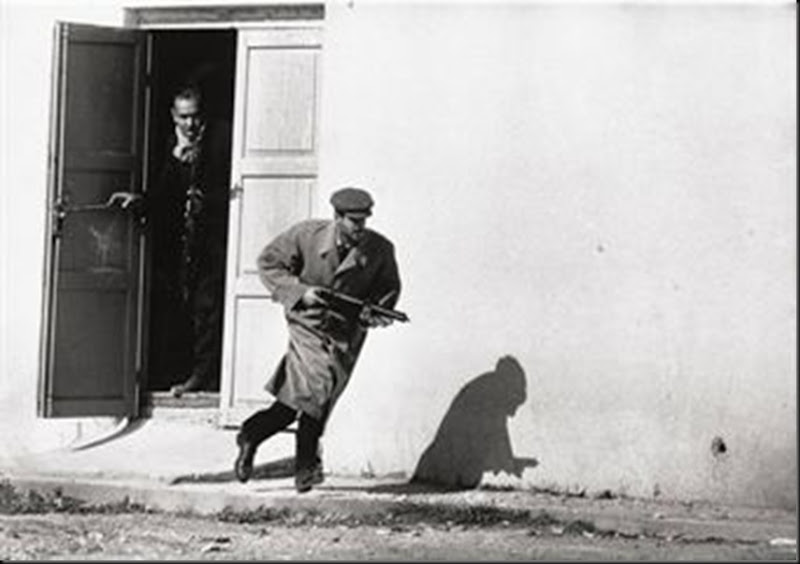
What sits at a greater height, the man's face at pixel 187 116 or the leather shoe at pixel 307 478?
the man's face at pixel 187 116

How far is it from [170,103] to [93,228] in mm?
1161

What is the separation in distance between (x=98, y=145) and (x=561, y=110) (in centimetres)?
299

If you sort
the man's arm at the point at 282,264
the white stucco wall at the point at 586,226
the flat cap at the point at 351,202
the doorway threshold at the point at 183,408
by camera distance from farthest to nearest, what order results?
the doorway threshold at the point at 183,408
the white stucco wall at the point at 586,226
the man's arm at the point at 282,264
the flat cap at the point at 351,202

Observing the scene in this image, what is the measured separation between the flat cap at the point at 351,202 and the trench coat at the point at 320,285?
17cm

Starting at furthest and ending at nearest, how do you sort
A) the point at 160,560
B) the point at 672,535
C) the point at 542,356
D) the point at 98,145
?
the point at 98,145 < the point at 542,356 < the point at 672,535 < the point at 160,560

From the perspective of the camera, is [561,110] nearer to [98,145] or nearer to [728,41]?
[728,41]

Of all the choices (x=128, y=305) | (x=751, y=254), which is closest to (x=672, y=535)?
(x=751, y=254)

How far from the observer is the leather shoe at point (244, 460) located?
12.4 meters

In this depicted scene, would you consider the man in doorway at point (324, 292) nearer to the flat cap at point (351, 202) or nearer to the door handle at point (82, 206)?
the flat cap at point (351, 202)

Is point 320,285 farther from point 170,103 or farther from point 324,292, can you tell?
point 170,103

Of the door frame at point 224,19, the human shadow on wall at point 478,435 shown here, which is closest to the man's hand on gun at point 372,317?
the human shadow on wall at point 478,435

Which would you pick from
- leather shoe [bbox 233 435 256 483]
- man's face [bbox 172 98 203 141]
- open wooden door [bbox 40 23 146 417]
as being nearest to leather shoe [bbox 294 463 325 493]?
leather shoe [bbox 233 435 256 483]

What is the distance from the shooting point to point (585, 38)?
1243cm

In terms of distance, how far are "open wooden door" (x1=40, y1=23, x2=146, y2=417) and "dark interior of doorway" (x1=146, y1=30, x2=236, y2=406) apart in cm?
22
